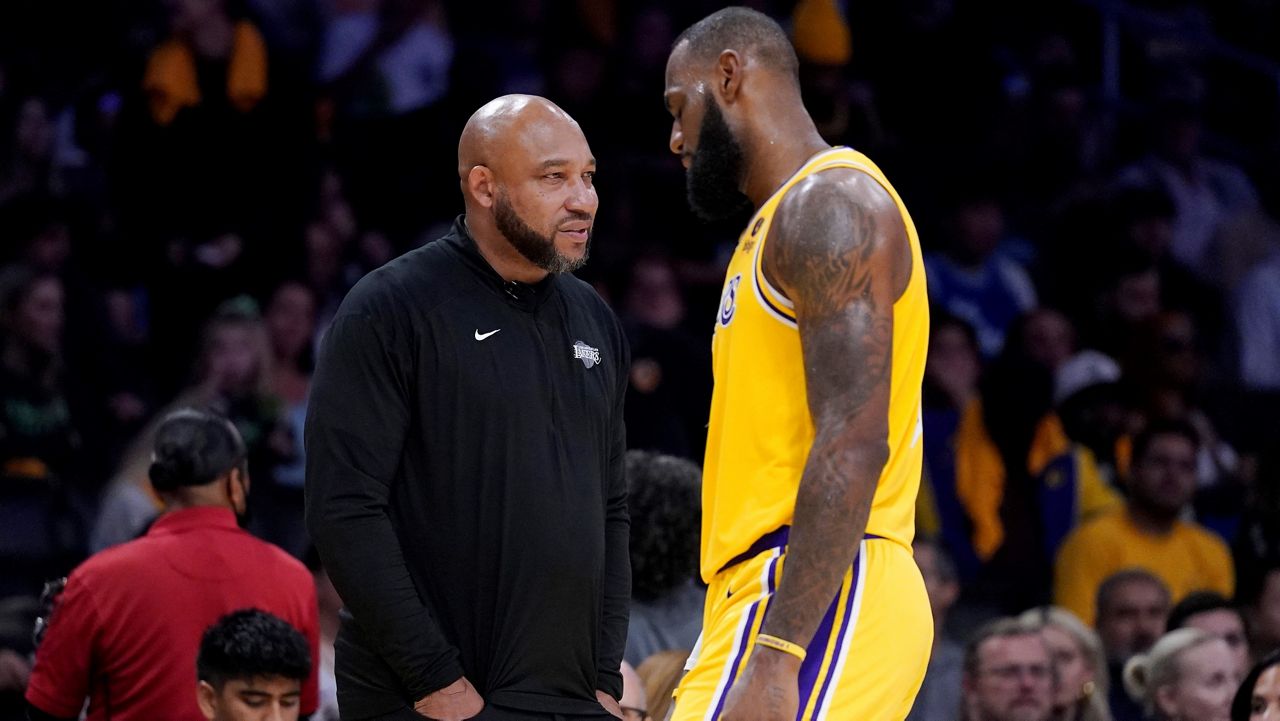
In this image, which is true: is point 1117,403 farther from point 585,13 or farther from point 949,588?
point 585,13

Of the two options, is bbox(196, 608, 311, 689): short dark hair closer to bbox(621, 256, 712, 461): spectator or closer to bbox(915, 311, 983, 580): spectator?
bbox(621, 256, 712, 461): spectator

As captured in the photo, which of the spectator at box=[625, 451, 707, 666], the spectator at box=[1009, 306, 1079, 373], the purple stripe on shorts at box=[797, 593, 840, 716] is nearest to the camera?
the purple stripe on shorts at box=[797, 593, 840, 716]

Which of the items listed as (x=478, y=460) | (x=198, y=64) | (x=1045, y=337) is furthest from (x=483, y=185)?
(x=1045, y=337)

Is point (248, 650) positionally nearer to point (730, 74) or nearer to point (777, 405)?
point (777, 405)

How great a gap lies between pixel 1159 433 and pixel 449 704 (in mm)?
6052

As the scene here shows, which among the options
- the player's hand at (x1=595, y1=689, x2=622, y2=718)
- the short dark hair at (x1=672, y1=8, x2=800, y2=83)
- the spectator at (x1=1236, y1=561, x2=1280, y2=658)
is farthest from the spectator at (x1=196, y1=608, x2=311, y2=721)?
the spectator at (x1=1236, y1=561, x2=1280, y2=658)

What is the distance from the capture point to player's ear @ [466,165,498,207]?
4035mm

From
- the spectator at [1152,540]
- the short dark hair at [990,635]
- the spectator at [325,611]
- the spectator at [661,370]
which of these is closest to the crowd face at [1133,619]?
the spectator at [1152,540]

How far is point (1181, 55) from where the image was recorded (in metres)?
13.0

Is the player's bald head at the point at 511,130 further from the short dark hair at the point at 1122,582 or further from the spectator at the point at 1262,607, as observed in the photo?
the spectator at the point at 1262,607

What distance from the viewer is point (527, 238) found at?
4000mm

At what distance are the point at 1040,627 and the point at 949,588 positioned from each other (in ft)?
1.85

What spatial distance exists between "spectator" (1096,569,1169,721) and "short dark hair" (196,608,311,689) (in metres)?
3.98

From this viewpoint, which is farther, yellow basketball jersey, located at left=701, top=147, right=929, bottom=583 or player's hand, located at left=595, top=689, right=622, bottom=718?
player's hand, located at left=595, top=689, right=622, bottom=718
